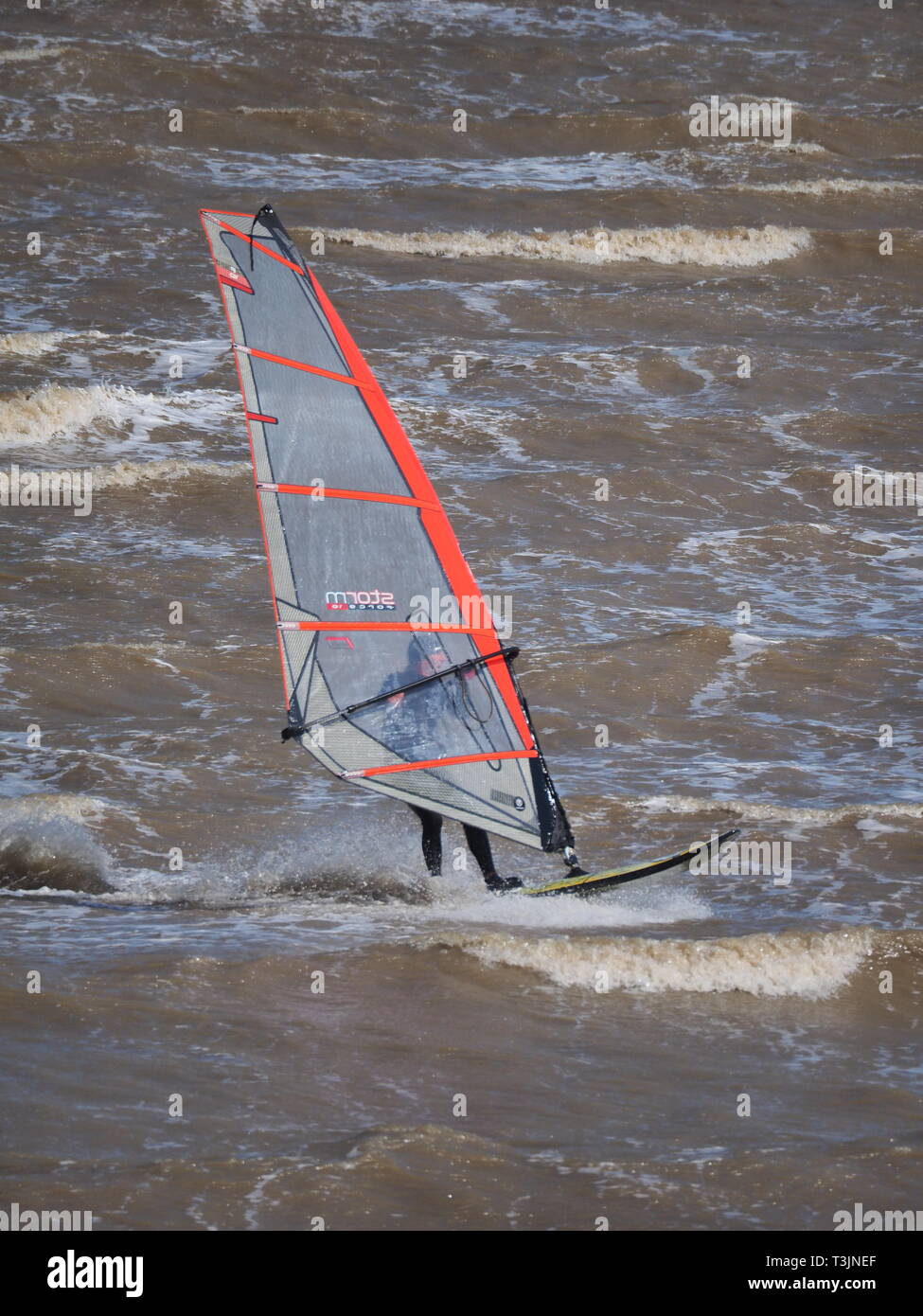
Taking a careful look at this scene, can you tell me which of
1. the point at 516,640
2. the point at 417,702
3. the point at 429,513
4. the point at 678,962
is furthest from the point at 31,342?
the point at 678,962

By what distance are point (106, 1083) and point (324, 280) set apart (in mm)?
16064

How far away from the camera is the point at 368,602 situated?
7.91 m

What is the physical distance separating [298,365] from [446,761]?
6.91 ft

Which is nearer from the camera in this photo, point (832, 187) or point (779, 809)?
point (779, 809)

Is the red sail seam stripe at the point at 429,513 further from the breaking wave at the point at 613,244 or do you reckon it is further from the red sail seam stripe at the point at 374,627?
the breaking wave at the point at 613,244

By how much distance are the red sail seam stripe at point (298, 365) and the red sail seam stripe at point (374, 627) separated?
47.0 inches

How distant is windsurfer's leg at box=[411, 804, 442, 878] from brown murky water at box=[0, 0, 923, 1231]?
122 mm

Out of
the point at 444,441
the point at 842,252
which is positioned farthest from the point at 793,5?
the point at 444,441

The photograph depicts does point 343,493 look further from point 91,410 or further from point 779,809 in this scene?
point 91,410

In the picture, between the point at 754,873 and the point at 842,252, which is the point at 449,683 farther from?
the point at 842,252

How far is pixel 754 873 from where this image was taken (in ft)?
29.4

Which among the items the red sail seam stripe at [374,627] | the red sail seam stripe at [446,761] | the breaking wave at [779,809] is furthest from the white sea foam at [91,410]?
the red sail seam stripe at [446,761]

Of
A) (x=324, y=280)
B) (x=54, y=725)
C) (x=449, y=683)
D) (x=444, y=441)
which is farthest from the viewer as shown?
(x=324, y=280)

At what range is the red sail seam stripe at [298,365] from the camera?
7727mm
